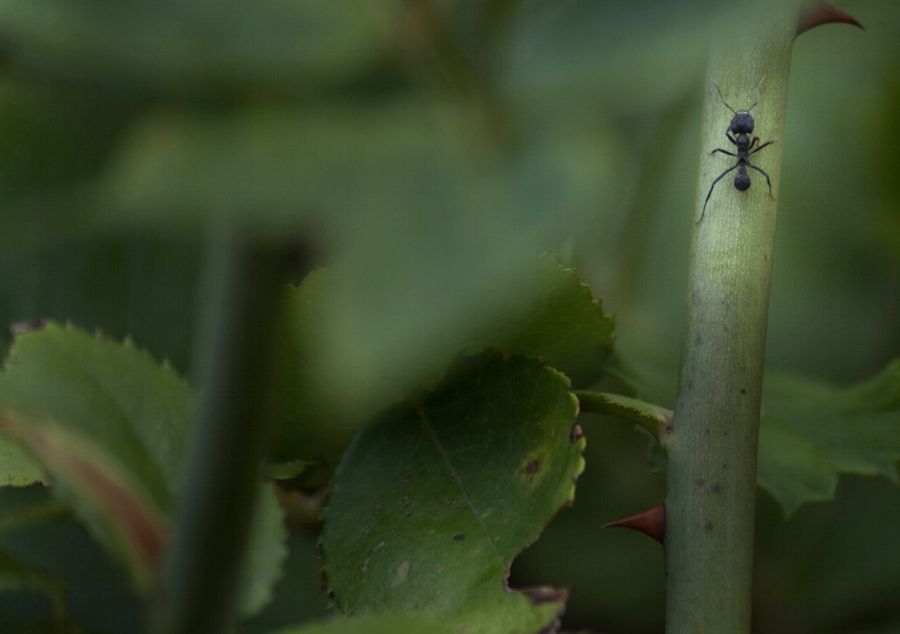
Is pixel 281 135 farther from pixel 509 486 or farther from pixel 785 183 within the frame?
pixel 785 183

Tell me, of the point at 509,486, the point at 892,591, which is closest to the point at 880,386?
the point at 509,486

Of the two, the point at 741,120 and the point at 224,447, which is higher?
the point at 741,120

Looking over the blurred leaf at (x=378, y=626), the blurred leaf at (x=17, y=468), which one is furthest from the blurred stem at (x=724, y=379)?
the blurred leaf at (x=17, y=468)

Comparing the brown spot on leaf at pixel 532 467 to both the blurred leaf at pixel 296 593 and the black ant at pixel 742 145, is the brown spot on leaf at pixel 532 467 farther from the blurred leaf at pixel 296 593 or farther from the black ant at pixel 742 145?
the blurred leaf at pixel 296 593

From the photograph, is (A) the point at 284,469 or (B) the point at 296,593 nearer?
(A) the point at 284,469

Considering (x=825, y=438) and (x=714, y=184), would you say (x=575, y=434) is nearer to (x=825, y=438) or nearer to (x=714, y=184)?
(x=714, y=184)

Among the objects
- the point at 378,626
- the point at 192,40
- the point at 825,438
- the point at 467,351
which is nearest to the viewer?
the point at 192,40

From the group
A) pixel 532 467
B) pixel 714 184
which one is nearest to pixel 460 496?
pixel 532 467
